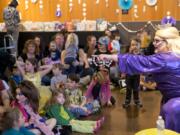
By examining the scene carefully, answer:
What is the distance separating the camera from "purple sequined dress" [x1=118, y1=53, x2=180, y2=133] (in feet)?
10.1

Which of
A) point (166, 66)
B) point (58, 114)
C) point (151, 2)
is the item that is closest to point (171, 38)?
point (166, 66)

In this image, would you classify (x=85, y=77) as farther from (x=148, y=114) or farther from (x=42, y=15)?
(x=42, y=15)

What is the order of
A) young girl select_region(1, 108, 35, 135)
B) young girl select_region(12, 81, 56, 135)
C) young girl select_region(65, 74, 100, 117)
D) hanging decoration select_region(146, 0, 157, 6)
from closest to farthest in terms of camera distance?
young girl select_region(1, 108, 35, 135), young girl select_region(12, 81, 56, 135), young girl select_region(65, 74, 100, 117), hanging decoration select_region(146, 0, 157, 6)

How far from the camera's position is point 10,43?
7.55 m

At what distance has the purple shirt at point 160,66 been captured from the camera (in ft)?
10.1

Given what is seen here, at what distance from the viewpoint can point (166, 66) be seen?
3064 millimetres

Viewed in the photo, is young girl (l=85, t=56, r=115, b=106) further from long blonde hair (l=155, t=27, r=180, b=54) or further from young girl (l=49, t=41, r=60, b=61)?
long blonde hair (l=155, t=27, r=180, b=54)

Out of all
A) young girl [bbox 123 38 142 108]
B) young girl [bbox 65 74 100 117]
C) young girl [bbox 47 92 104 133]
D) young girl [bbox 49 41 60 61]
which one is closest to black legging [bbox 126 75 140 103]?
young girl [bbox 123 38 142 108]

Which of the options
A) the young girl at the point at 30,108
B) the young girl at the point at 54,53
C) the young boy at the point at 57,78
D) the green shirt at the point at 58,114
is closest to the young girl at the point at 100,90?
the young boy at the point at 57,78

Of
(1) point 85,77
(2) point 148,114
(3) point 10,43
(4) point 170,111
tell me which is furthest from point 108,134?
(3) point 10,43

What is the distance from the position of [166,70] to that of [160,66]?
7 cm

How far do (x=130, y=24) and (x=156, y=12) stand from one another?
82cm

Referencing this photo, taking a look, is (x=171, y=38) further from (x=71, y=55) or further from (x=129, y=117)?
(x=71, y=55)

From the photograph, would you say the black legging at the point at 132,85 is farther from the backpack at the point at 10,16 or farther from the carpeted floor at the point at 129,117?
the backpack at the point at 10,16
